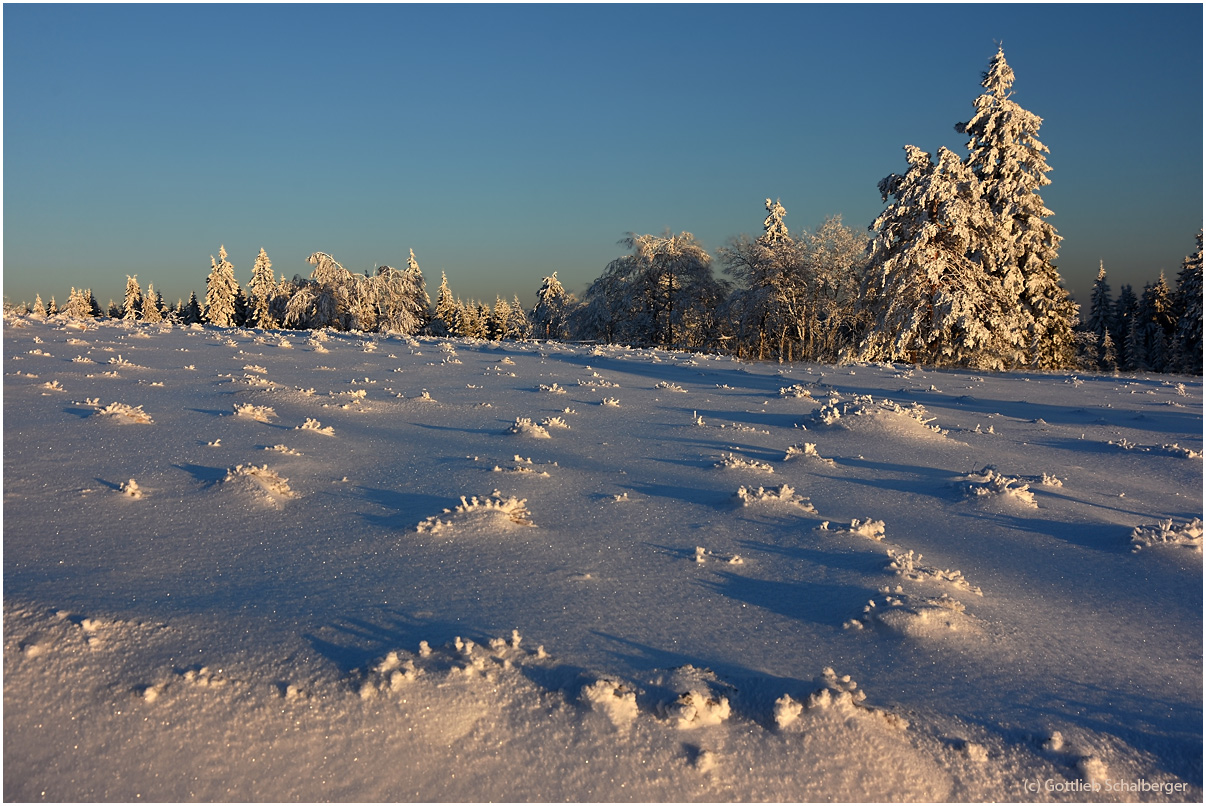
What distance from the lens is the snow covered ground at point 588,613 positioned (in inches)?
123

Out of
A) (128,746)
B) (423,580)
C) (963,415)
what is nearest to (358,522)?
(423,580)

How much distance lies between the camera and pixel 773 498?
609 cm

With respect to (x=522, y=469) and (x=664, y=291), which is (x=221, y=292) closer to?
(x=664, y=291)

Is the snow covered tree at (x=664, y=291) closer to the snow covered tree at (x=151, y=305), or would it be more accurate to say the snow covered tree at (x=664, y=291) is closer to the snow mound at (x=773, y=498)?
the snow mound at (x=773, y=498)

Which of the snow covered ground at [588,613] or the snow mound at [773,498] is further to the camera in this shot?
the snow mound at [773,498]

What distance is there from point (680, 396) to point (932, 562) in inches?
260

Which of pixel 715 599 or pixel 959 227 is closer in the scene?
pixel 715 599

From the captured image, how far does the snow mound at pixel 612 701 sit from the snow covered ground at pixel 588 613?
2 centimetres

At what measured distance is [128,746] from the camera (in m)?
3.15

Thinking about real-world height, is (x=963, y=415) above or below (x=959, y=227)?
below

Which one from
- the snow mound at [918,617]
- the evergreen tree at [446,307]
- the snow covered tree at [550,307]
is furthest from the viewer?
the evergreen tree at [446,307]

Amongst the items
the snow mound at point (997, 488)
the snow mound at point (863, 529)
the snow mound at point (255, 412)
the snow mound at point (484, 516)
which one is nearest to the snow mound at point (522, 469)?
the snow mound at point (484, 516)

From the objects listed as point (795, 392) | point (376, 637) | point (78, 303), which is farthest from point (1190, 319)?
point (78, 303)

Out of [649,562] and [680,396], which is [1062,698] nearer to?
[649,562]
